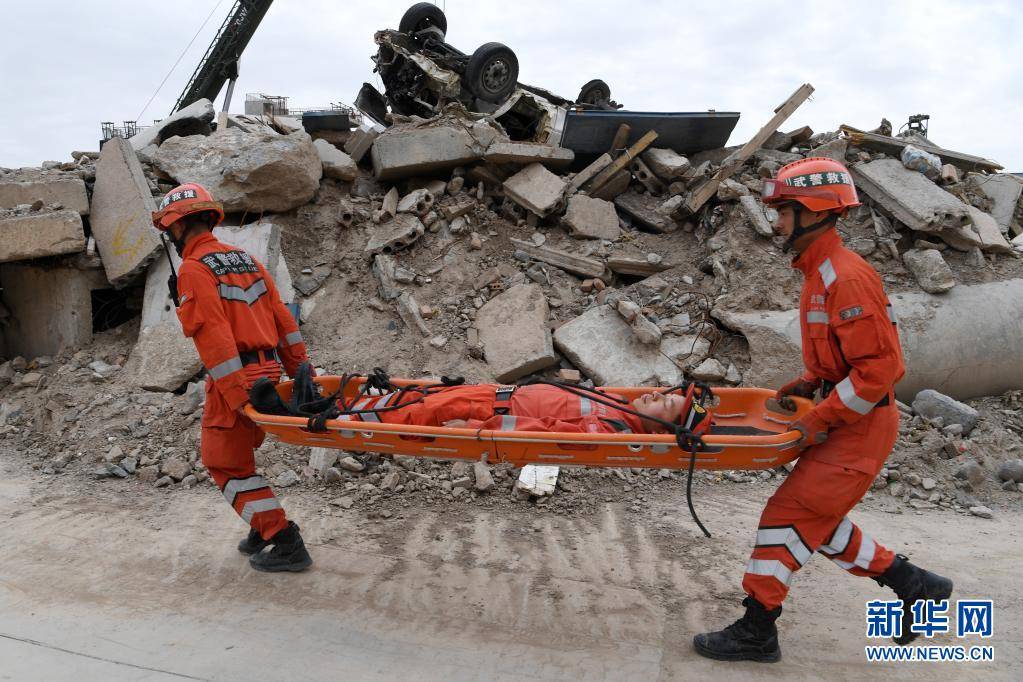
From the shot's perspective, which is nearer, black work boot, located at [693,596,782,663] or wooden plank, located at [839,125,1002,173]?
black work boot, located at [693,596,782,663]

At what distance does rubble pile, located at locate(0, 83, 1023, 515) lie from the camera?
211 inches

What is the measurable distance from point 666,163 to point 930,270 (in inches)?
107

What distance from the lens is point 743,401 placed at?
3.70m

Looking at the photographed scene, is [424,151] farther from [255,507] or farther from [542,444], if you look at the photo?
[542,444]

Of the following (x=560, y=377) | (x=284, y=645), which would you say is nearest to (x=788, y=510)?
(x=284, y=645)

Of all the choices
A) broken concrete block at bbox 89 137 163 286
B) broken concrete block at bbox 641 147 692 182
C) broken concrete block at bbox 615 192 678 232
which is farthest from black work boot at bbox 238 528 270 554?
broken concrete block at bbox 641 147 692 182

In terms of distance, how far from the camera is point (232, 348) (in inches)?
135

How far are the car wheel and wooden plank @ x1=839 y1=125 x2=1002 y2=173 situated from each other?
4144 mm

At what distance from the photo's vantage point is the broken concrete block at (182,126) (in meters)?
8.13

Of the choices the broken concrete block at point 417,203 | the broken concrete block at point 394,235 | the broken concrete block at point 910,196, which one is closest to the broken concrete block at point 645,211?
the broken concrete block at point 910,196

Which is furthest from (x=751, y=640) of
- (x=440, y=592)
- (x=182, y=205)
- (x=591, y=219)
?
(x=591, y=219)

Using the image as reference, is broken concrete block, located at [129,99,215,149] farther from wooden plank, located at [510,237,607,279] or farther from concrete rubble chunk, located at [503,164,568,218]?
wooden plank, located at [510,237,607,279]

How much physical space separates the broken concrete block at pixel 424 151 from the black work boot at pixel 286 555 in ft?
14.8

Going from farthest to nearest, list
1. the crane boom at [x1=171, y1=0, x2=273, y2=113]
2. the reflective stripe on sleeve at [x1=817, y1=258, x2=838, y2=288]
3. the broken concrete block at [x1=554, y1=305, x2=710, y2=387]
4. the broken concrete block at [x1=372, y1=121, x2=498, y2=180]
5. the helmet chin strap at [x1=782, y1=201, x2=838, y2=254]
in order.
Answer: the crane boom at [x1=171, y1=0, x2=273, y2=113] → the broken concrete block at [x1=372, y1=121, x2=498, y2=180] → the broken concrete block at [x1=554, y1=305, x2=710, y2=387] → the helmet chin strap at [x1=782, y1=201, x2=838, y2=254] → the reflective stripe on sleeve at [x1=817, y1=258, x2=838, y2=288]
